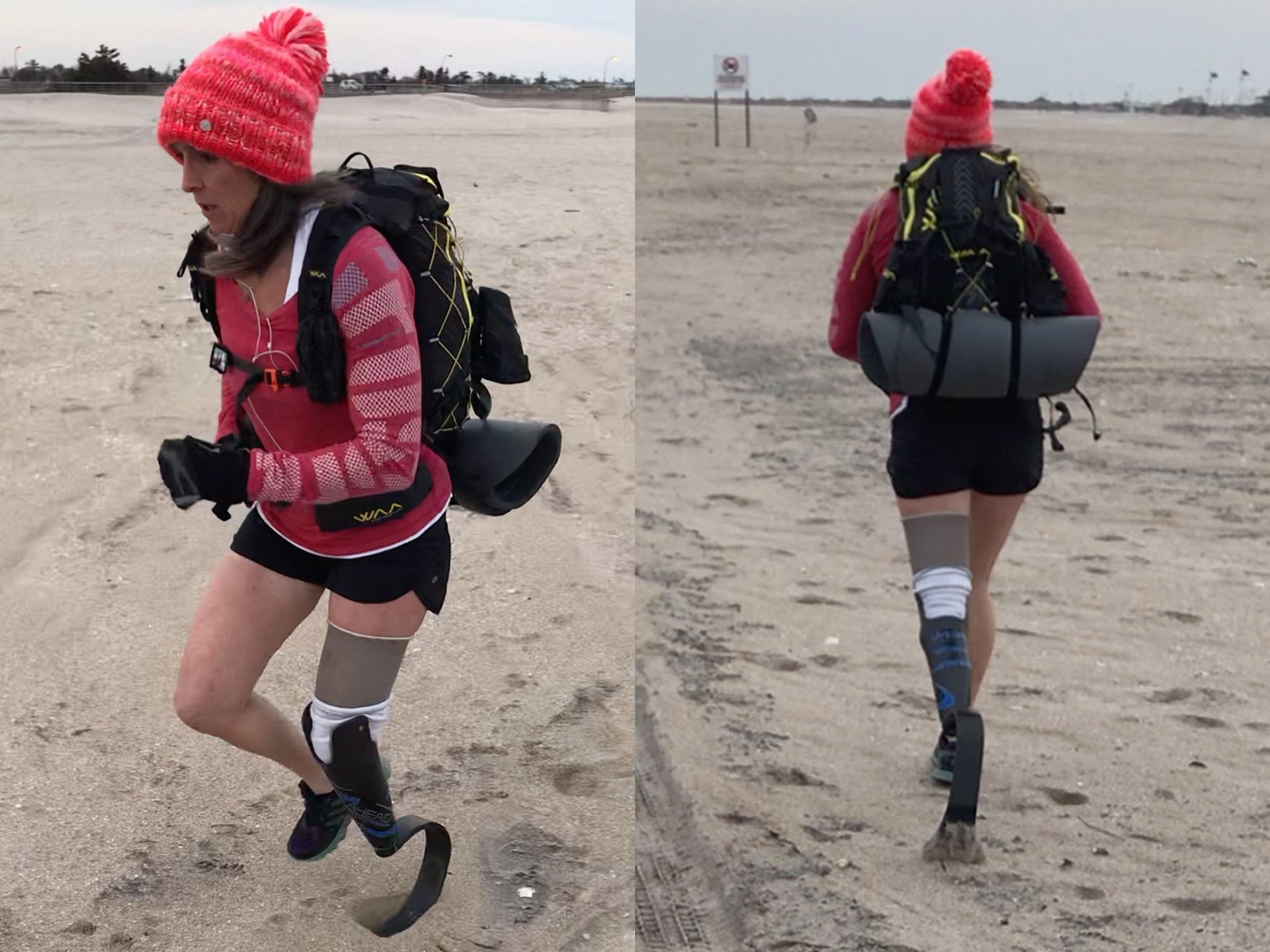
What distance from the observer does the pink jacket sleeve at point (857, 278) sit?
367cm

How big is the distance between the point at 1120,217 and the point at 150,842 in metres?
16.8

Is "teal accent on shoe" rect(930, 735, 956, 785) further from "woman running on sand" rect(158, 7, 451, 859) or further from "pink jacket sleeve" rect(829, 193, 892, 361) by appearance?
"woman running on sand" rect(158, 7, 451, 859)

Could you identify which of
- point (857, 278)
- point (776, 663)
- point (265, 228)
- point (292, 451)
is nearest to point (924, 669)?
point (776, 663)

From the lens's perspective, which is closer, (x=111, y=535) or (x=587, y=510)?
(x=111, y=535)

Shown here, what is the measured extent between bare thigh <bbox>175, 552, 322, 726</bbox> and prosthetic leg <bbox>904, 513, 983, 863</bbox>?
5.28ft

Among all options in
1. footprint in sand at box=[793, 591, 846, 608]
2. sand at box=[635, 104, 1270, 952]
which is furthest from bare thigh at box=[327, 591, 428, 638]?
footprint in sand at box=[793, 591, 846, 608]

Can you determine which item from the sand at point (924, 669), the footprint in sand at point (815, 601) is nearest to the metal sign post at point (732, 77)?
the sand at point (924, 669)

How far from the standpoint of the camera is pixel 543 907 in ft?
11.8

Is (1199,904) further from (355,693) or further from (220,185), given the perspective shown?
(220,185)

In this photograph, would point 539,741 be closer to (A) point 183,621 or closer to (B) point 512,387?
(A) point 183,621

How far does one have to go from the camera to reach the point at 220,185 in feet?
9.27

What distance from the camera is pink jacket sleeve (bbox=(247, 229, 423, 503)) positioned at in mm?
2709

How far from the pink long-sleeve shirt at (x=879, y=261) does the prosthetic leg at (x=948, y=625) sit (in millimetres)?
360

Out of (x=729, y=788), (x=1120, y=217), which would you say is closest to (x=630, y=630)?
(x=729, y=788)
